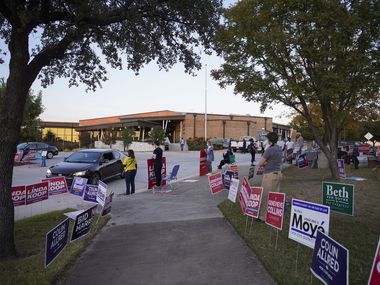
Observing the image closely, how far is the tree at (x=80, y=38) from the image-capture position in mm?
6699

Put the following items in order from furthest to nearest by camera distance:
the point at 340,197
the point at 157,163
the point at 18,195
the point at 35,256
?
the point at 157,163 < the point at 18,195 < the point at 340,197 < the point at 35,256

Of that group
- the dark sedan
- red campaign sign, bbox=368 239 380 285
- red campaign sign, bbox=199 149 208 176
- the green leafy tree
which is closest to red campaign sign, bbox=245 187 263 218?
red campaign sign, bbox=368 239 380 285

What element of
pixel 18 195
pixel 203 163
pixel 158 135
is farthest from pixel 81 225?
pixel 158 135

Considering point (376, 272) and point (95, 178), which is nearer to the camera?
point (376, 272)

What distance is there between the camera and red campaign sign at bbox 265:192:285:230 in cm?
627

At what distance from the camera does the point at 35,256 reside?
6562mm

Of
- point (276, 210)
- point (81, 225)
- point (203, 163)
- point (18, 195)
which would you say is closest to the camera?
point (276, 210)

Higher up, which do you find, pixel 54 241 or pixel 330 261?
pixel 330 261

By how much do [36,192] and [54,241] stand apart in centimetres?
477

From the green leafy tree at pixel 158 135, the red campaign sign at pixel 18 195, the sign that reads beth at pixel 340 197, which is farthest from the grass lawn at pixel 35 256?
the green leafy tree at pixel 158 135

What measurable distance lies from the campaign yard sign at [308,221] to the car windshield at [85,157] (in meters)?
11.9

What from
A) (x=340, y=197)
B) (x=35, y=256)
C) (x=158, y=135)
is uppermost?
(x=158, y=135)

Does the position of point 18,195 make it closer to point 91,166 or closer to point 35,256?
point 35,256

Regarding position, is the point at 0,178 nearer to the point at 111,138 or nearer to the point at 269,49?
the point at 269,49
